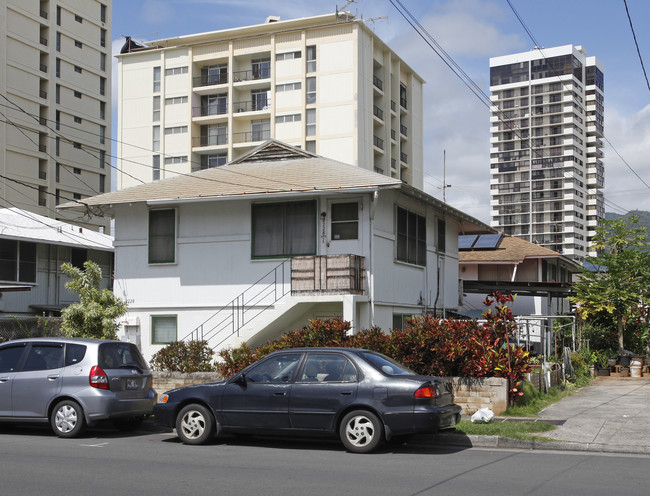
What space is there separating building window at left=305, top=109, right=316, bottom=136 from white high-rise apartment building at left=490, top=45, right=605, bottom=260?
65350 mm

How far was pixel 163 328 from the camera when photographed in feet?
72.5

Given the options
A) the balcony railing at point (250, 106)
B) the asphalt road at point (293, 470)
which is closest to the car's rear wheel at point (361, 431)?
the asphalt road at point (293, 470)

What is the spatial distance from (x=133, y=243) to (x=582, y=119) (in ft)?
346

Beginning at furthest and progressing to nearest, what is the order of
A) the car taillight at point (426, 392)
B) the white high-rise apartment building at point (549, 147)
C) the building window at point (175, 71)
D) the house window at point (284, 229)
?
the white high-rise apartment building at point (549, 147)
the building window at point (175, 71)
the house window at point (284, 229)
the car taillight at point (426, 392)

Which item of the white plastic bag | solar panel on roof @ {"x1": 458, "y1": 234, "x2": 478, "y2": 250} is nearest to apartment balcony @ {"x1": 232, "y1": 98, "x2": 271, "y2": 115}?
solar panel on roof @ {"x1": 458, "y1": 234, "x2": 478, "y2": 250}

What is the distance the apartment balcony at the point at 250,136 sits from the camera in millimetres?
59562

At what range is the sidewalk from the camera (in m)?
11.6

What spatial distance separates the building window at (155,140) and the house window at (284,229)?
4382 centimetres

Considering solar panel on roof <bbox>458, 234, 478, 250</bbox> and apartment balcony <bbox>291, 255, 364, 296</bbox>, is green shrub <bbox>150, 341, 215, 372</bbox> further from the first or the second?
solar panel on roof <bbox>458, 234, 478, 250</bbox>

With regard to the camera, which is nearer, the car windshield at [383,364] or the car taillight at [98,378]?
the car windshield at [383,364]

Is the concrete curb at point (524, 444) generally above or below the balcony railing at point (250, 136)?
below

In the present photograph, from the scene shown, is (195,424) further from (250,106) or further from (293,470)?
(250,106)

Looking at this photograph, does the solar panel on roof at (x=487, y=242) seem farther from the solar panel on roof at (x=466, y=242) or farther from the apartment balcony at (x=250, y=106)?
the apartment balcony at (x=250, y=106)

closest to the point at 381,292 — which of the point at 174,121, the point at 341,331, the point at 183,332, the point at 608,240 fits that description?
the point at 341,331
